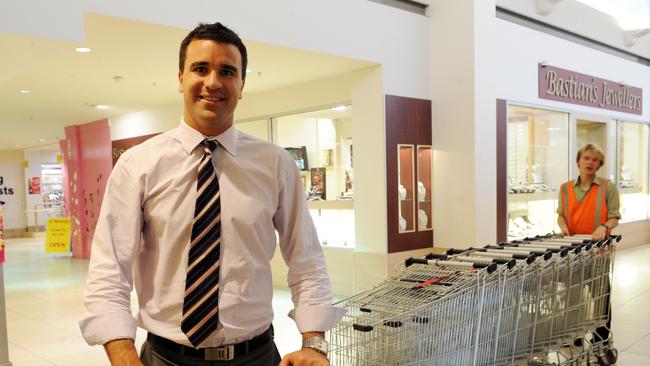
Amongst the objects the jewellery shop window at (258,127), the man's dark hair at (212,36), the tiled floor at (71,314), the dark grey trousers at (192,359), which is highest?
the jewellery shop window at (258,127)

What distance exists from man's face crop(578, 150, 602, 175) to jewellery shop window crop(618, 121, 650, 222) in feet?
24.1

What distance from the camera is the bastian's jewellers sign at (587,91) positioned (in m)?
8.66

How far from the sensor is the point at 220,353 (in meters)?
1.43

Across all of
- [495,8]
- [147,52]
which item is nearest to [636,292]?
[495,8]

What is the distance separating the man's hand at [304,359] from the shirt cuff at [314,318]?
7 centimetres

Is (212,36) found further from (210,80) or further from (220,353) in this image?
(220,353)

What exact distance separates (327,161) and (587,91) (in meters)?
5.00

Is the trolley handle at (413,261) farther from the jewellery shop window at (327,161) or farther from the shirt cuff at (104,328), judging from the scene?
the jewellery shop window at (327,161)

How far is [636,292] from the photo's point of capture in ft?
23.6

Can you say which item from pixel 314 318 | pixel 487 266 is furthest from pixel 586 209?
pixel 314 318

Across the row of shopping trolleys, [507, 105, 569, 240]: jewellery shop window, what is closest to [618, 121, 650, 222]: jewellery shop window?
[507, 105, 569, 240]: jewellery shop window

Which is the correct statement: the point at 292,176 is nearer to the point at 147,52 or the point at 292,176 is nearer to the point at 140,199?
the point at 140,199

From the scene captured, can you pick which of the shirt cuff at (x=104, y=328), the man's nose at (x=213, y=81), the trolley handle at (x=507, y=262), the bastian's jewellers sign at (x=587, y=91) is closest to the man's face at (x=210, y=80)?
the man's nose at (x=213, y=81)

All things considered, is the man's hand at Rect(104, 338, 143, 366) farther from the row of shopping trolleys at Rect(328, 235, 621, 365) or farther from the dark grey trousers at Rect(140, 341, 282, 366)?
the row of shopping trolleys at Rect(328, 235, 621, 365)
